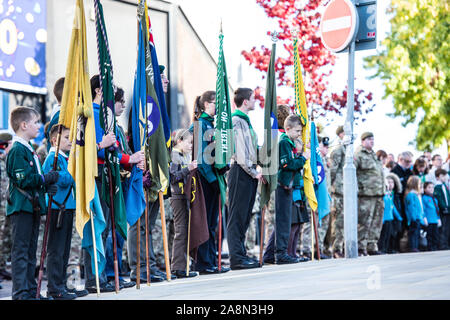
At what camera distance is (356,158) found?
11938 millimetres

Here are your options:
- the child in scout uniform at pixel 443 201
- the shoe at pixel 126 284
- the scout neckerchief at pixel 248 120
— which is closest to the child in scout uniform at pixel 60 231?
the shoe at pixel 126 284

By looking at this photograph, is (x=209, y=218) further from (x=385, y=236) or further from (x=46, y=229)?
(x=385, y=236)

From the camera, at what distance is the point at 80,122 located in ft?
21.5

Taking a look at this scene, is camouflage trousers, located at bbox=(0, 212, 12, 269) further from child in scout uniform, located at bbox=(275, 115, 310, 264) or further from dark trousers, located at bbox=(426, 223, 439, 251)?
dark trousers, located at bbox=(426, 223, 439, 251)

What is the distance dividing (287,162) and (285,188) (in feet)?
1.13

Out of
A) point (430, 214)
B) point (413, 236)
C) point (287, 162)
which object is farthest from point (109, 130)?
point (430, 214)

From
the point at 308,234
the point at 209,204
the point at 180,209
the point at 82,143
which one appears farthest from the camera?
the point at 308,234

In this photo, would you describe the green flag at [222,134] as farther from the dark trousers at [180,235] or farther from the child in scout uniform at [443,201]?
the child in scout uniform at [443,201]

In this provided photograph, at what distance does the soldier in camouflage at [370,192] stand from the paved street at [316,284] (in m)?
3.66

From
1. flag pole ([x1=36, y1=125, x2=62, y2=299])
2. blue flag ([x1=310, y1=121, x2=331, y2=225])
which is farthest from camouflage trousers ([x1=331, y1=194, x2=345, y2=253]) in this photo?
flag pole ([x1=36, y1=125, x2=62, y2=299])

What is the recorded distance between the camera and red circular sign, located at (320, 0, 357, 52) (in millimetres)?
9477

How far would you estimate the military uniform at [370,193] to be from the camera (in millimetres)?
11859

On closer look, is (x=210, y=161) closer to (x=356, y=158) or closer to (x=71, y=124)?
(x=71, y=124)

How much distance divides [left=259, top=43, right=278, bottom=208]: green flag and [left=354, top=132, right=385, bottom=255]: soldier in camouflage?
2.95 m
